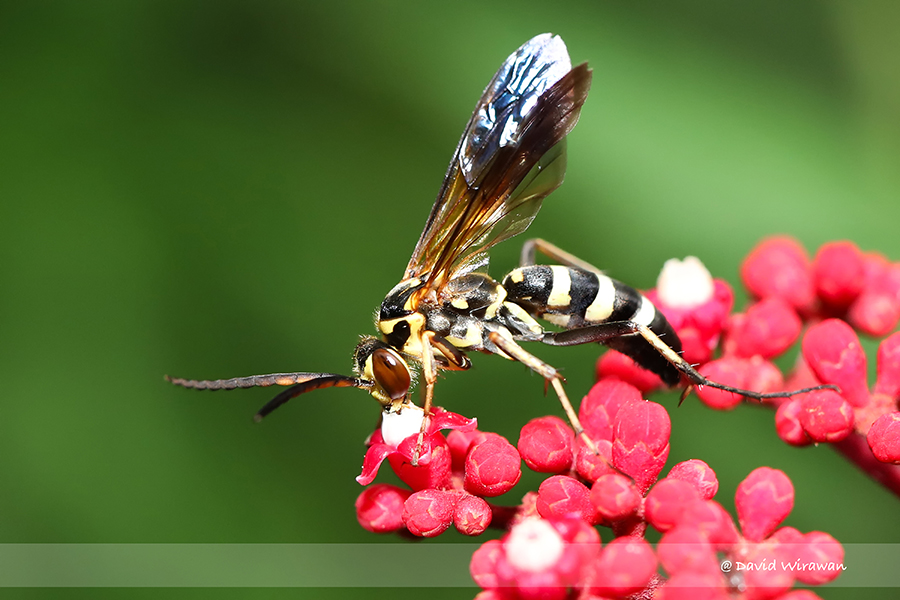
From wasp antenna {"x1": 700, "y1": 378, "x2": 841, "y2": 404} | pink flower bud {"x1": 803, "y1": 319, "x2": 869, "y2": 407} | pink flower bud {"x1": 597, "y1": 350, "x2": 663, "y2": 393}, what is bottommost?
pink flower bud {"x1": 597, "y1": 350, "x2": 663, "y2": 393}

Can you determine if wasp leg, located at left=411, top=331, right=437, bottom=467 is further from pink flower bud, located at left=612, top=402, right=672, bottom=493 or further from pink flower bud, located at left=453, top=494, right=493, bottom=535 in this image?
pink flower bud, located at left=612, top=402, right=672, bottom=493

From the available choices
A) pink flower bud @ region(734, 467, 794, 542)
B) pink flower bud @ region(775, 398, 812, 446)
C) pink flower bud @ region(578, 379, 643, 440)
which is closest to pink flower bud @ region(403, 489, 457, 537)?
pink flower bud @ region(578, 379, 643, 440)

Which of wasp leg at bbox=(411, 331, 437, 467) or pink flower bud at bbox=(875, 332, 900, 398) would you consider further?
pink flower bud at bbox=(875, 332, 900, 398)

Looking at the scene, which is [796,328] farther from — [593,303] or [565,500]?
[565,500]

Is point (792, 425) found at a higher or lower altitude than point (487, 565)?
higher

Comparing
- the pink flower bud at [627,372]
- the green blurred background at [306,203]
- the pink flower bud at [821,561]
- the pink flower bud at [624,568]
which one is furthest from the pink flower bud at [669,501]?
the green blurred background at [306,203]

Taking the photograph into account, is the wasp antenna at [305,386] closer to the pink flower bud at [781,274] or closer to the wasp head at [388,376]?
the wasp head at [388,376]

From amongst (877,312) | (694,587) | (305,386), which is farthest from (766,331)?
(305,386)
